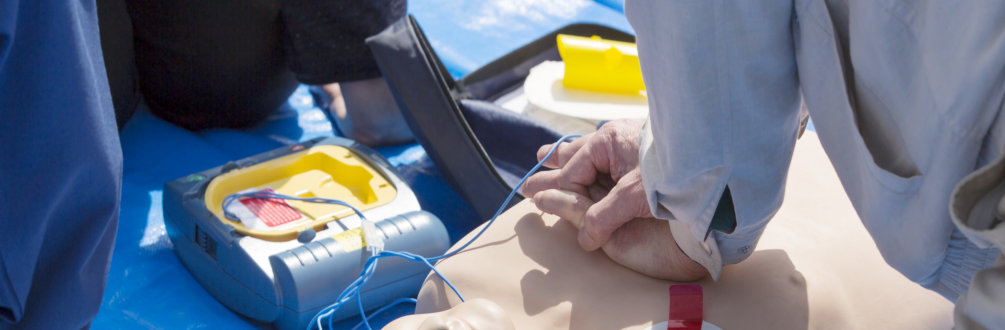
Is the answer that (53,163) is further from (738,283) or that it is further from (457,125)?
(738,283)

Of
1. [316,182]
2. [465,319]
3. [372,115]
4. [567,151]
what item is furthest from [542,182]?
[372,115]

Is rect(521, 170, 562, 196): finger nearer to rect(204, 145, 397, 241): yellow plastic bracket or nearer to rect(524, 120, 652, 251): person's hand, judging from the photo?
rect(524, 120, 652, 251): person's hand

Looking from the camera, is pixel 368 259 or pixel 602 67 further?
pixel 602 67

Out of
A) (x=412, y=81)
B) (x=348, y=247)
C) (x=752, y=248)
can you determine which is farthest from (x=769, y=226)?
(x=412, y=81)

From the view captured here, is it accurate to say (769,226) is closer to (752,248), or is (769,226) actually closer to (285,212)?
(752,248)

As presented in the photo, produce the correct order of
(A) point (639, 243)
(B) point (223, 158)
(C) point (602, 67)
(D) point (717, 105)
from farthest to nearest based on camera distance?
(B) point (223, 158)
(C) point (602, 67)
(A) point (639, 243)
(D) point (717, 105)

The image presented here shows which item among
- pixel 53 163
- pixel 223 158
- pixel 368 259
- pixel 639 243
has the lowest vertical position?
pixel 223 158

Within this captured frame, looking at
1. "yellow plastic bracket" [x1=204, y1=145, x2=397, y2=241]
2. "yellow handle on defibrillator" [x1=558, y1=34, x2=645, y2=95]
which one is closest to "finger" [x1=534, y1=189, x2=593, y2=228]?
"yellow plastic bracket" [x1=204, y1=145, x2=397, y2=241]

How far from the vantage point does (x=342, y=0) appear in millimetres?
1542

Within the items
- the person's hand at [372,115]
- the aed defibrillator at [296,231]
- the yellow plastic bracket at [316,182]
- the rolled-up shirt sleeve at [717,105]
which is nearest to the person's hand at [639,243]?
the rolled-up shirt sleeve at [717,105]

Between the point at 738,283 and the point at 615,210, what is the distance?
0.48 feet

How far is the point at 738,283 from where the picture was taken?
862mm

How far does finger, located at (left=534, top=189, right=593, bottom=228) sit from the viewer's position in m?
0.91

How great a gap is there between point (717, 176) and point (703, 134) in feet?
0.17
